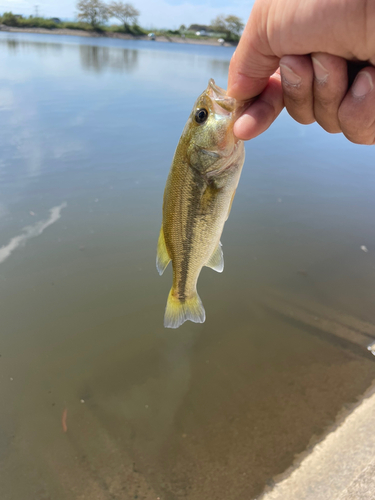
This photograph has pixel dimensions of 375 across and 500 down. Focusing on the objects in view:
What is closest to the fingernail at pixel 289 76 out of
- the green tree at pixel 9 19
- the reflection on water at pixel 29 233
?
the reflection on water at pixel 29 233

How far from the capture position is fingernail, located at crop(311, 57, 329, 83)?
163cm

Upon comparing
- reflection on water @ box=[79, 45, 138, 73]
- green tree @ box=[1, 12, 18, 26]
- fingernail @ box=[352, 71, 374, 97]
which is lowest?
fingernail @ box=[352, 71, 374, 97]

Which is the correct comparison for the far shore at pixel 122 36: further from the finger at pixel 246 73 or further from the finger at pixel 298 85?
the finger at pixel 298 85

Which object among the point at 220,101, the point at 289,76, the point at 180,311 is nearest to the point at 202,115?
the point at 220,101

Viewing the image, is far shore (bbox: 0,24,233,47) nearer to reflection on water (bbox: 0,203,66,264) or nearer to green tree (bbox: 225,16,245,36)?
green tree (bbox: 225,16,245,36)

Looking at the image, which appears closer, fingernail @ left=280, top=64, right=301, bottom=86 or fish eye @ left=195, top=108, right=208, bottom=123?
fingernail @ left=280, top=64, right=301, bottom=86

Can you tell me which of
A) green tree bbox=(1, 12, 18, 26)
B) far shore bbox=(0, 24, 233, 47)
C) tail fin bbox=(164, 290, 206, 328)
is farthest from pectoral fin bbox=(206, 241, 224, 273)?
green tree bbox=(1, 12, 18, 26)

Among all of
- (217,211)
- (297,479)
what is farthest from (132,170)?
(297,479)

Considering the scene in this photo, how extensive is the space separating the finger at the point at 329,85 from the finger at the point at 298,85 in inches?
1.3

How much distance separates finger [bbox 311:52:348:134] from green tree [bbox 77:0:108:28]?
287 feet

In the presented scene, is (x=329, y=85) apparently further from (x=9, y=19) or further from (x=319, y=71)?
(x=9, y=19)

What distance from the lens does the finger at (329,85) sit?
63.2 inches

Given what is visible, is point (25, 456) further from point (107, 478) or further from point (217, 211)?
point (217, 211)

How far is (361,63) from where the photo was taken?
1.62 metres
